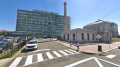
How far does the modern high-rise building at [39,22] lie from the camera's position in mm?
108688

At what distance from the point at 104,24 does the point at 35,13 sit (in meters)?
80.5

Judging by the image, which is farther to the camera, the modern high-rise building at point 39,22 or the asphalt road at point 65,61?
the modern high-rise building at point 39,22

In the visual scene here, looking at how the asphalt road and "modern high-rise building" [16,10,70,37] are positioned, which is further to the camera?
"modern high-rise building" [16,10,70,37]

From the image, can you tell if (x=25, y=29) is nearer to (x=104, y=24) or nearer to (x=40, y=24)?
(x=40, y=24)

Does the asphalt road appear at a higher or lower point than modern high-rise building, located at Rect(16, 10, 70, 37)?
lower

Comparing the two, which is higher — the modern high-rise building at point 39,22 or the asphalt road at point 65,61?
the modern high-rise building at point 39,22

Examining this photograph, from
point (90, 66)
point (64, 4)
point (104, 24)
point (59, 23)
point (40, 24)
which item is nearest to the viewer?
point (90, 66)

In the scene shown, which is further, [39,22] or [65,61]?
[39,22]

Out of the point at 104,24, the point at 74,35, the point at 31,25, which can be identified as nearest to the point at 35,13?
the point at 31,25

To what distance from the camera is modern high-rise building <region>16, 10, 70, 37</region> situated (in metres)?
109

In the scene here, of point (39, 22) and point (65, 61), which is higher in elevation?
point (39, 22)

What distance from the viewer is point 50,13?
12950 cm

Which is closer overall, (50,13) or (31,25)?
Result: (31,25)

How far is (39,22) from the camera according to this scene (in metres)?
118
